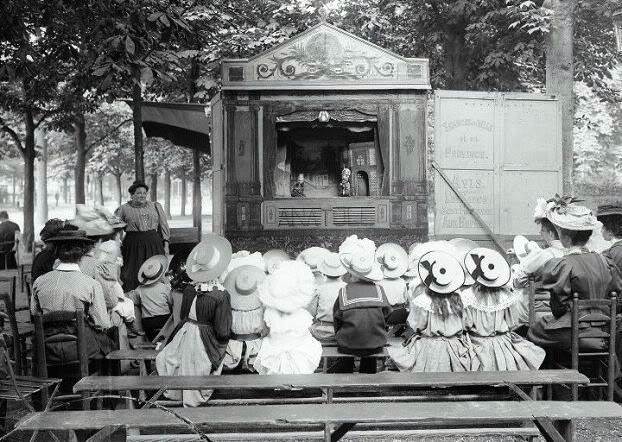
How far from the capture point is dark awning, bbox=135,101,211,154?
11.9 m

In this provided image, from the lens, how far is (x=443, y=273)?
485cm

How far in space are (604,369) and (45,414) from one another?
453 centimetres

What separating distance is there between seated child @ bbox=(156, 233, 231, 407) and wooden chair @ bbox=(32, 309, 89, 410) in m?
0.58

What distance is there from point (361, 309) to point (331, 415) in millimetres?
1827

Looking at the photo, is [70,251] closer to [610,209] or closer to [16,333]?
[16,333]

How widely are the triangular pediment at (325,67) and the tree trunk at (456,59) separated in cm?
478

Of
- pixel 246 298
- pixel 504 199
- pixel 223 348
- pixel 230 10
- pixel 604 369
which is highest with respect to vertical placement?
pixel 230 10

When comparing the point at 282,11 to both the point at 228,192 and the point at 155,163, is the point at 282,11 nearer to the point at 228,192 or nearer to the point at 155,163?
the point at 228,192

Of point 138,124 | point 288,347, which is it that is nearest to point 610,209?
point 288,347

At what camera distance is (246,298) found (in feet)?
17.4

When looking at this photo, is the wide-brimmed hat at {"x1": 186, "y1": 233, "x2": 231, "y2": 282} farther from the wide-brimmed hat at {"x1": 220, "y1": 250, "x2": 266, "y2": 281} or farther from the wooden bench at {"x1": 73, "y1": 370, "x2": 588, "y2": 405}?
the wooden bench at {"x1": 73, "y1": 370, "x2": 588, "y2": 405}

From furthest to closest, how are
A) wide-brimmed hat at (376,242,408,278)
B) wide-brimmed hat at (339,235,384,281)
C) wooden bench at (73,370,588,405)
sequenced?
1. wide-brimmed hat at (376,242,408,278)
2. wide-brimmed hat at (339,235,384,281)
3. wooden bench at (73,370,588,405)

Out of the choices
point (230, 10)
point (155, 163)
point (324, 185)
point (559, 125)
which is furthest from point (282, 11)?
point (155, 163)

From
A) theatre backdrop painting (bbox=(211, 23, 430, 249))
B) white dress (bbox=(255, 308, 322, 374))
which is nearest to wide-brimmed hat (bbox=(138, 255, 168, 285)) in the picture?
white dress (bbox=(255, 308, 322, 374))
